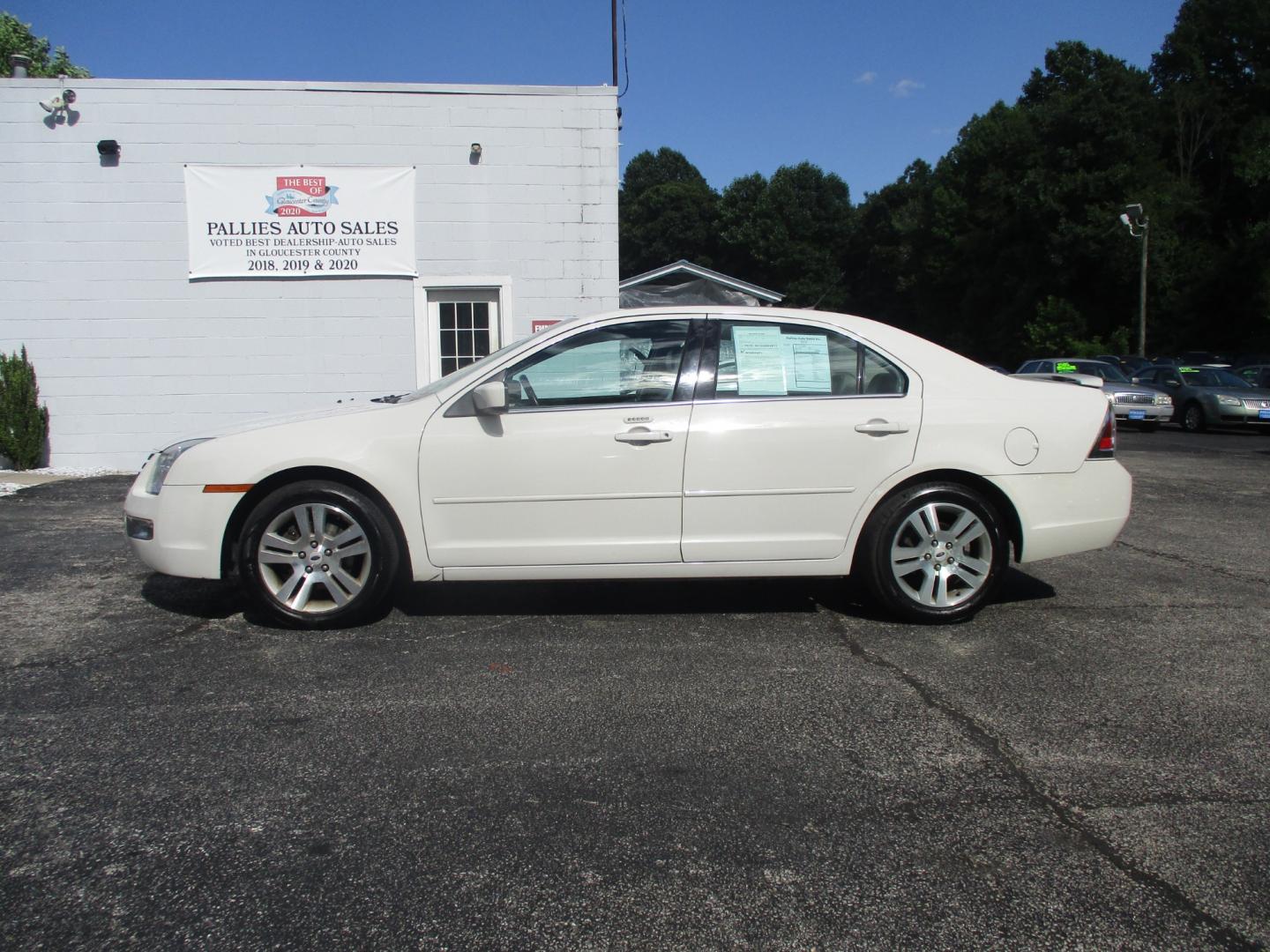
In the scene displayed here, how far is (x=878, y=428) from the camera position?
4.88m

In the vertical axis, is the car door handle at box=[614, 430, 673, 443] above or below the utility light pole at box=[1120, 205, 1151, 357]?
below

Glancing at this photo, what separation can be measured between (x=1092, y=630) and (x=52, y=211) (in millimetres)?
11695

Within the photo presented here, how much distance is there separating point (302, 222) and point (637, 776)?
33.1ft

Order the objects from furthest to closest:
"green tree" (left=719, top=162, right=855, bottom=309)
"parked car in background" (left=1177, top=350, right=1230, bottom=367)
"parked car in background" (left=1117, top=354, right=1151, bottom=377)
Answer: "green tree" (left=719, top=162, right=855, bottom=309) → "parked car in background" (left=1177, top=350, right=1230, bottom=367) → "parked car in background" (left=1117, top=354, right=1151, bottom=377)

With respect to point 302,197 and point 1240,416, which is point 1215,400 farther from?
point 302,197

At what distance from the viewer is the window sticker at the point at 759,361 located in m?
4.97

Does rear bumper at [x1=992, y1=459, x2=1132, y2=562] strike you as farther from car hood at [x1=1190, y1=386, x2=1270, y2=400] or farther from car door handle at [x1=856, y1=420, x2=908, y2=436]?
car hood at [x1=1190, y1=386, x2=1270, y2=400]

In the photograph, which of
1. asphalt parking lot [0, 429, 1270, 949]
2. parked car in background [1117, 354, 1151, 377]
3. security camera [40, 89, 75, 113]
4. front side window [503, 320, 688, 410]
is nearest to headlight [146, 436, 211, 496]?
asphalt parking lot [0, 429, 1270, 949]

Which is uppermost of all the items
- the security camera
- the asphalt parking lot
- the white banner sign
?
the security camera

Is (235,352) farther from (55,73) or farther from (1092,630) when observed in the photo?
(55,73)

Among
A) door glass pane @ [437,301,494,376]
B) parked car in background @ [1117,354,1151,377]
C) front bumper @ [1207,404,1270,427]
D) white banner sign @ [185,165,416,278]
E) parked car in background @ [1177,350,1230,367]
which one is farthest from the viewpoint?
parked car in background @ [1177,350,1230,367]

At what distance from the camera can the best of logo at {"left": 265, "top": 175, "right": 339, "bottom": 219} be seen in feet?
38.0

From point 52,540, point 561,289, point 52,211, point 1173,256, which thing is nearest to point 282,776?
point 52,540

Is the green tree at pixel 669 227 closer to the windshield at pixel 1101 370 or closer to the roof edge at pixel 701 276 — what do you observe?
the roof edge at pixel 701 276
